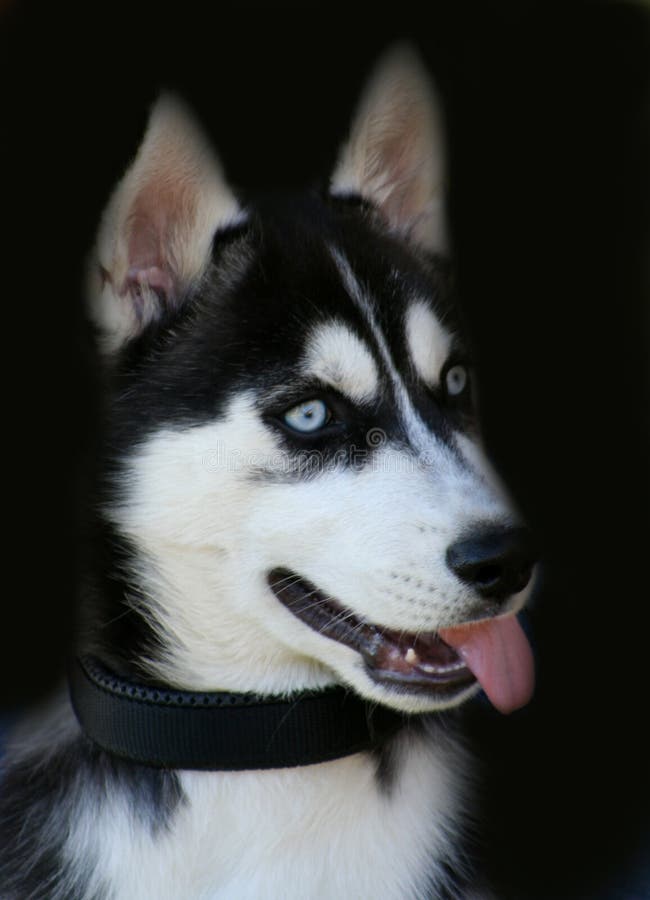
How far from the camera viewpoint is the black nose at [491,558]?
4.59ft

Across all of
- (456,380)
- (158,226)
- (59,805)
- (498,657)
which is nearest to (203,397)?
(158,226)

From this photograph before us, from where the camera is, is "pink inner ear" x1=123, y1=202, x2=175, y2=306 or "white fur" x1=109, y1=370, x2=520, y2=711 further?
"pink inner ear" x1=123, y1=202, x2=175, y2=306

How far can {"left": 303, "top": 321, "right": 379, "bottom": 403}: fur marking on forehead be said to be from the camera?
5.17ft

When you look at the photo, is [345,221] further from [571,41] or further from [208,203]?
[571,41]

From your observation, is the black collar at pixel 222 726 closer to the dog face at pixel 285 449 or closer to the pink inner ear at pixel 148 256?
the dog face at pixel 285 449

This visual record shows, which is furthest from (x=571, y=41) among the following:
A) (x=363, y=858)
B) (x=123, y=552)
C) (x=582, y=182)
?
(x=363, y=858)

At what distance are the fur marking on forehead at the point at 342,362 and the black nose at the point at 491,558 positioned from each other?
0.30 meters

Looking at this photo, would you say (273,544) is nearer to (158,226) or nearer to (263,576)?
(263,576)

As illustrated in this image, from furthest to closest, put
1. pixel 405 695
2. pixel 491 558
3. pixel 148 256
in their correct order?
pixel 148 256
pixel 405 695
pixel 491 558

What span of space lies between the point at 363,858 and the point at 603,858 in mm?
621

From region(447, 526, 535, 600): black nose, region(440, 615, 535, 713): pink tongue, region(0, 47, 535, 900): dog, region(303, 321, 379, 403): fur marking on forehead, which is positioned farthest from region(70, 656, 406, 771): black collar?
region(303, 321, 379, 403): fur marking on forehead

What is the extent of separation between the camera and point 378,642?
1.55 metres

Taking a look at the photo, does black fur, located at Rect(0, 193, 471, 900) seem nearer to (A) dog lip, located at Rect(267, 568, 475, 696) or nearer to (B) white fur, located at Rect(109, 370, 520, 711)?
(B) white fur, located at Rect(109, 370, 520, 711)

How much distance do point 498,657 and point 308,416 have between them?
45 centimetres
